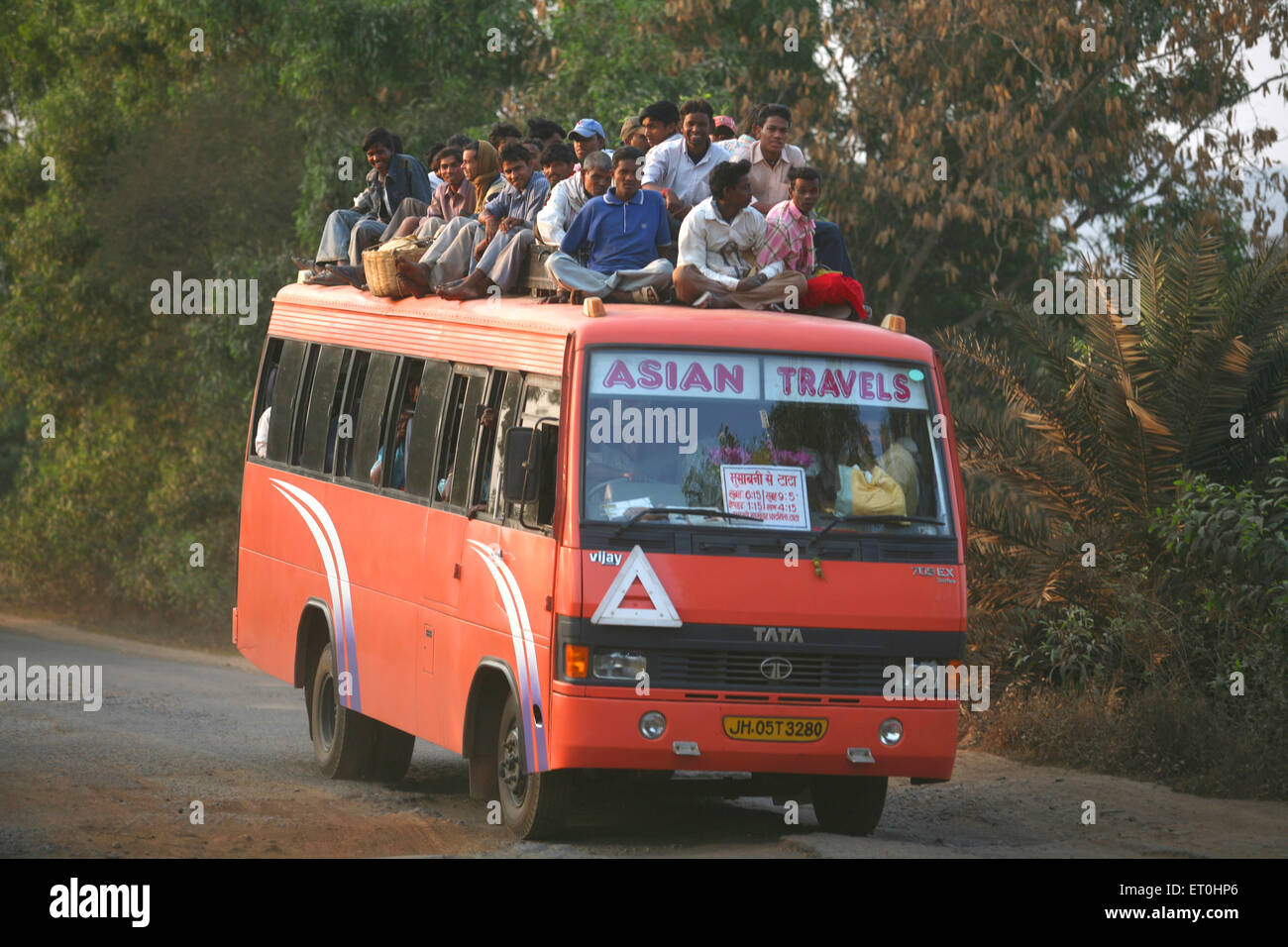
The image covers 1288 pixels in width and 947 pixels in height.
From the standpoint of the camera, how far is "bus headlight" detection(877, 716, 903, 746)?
29.7 ft

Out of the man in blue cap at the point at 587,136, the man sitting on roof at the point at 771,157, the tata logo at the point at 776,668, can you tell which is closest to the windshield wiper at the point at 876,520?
the tata logo at the point at 776,668

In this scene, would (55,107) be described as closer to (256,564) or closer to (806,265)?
(256,564)

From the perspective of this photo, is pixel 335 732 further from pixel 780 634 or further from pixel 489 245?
pixel 780 634

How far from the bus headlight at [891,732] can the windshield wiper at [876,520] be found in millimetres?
899

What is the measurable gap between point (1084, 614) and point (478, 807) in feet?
16.2

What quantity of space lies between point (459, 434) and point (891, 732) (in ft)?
9.79

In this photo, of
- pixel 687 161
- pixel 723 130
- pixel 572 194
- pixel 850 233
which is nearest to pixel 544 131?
pixel 723 130

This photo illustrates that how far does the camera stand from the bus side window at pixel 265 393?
47.4 ft

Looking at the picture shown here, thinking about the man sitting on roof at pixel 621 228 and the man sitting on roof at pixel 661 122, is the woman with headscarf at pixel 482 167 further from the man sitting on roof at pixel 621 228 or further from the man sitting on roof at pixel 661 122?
the man sitting on roof at pixel 621 228

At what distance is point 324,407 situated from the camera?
43.0ft

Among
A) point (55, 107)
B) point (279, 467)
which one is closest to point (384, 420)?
point (279, 467)

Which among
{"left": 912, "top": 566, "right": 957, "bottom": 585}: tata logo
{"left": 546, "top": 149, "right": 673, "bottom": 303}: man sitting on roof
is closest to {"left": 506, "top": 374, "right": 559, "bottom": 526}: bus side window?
{"left": 546, "top": 149, "right": 673, "bottom": 303}: man sitting on roof

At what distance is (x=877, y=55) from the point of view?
2364 centimetres

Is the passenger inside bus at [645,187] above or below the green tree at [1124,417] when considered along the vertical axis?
above
